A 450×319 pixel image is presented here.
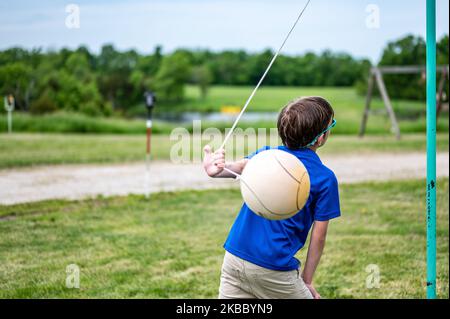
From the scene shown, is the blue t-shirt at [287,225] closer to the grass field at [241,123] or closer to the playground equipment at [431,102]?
the playground equipment at [431,102]

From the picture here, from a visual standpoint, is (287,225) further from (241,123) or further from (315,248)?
(241,123)

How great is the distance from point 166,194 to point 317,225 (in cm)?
611

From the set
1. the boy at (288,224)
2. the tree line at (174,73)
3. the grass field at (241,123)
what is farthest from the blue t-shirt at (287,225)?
the tree line at (174,73)

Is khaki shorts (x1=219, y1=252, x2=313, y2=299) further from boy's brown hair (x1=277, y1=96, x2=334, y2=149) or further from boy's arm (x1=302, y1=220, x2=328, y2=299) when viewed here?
boy's brown hair (x1=277, y1=96, x2=334, y2=149)

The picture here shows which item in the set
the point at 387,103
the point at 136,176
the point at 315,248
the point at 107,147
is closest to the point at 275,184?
the point at 315,248

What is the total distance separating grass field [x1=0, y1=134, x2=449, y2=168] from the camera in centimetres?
915

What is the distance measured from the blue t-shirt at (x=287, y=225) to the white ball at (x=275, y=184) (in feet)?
0.85

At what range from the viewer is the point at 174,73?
2261 cm

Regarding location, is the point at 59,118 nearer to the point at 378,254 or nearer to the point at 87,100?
the point at 87,100

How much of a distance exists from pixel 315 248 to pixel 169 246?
3476 millimetres

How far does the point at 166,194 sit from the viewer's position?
28.2ft

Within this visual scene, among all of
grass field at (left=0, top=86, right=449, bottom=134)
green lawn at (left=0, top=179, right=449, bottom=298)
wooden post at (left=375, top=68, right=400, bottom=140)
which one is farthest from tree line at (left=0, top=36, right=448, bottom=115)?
green lawn at (left=0, top=179, right=449, bottom=298)

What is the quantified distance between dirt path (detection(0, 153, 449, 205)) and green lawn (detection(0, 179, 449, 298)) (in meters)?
0.45
